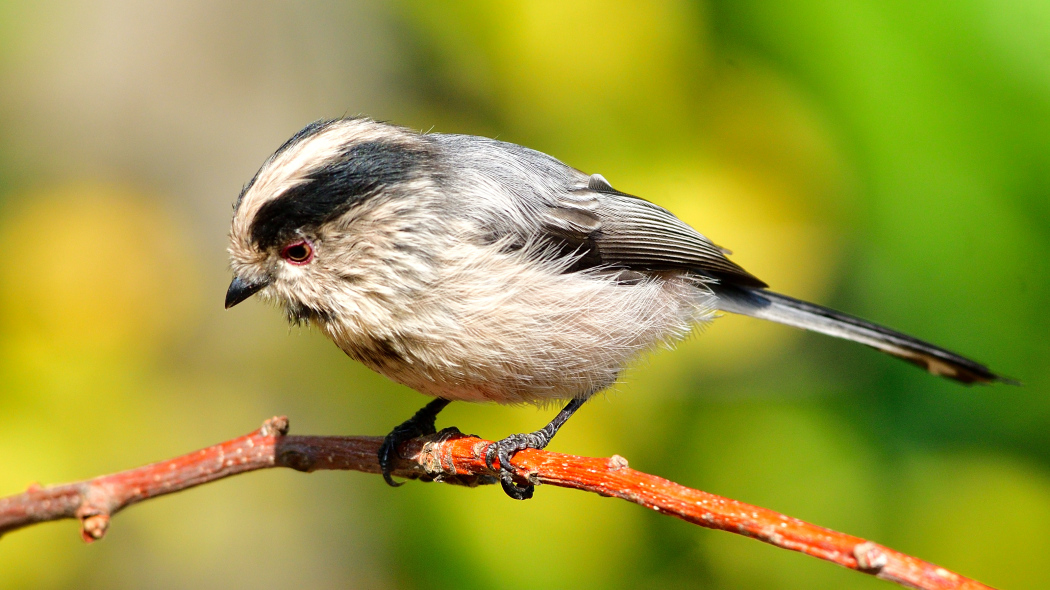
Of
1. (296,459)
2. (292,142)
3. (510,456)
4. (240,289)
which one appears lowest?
(296,459)

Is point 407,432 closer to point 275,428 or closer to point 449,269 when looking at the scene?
point 275,428

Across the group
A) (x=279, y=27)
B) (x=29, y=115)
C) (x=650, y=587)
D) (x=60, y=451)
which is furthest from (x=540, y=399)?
(x=29, y=115)

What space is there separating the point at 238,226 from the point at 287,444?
2.00 ft

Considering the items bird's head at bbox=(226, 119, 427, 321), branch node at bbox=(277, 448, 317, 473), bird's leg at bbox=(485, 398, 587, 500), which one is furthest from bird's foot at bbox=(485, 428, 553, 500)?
bird's head at bbox=(226, 119, 427, 321)

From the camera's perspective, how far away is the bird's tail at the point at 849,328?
2172 millimetres

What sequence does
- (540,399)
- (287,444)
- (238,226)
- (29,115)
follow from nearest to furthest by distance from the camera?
(287,444), (238,226), (540,399), (29,115)

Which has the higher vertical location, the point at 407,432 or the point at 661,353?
the point at 661,353

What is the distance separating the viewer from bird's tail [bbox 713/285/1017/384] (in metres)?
2.17

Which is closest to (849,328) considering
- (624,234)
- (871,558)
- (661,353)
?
(661,353)

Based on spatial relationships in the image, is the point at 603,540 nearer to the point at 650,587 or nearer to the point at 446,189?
the point at 650,587

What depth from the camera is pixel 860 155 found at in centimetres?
229

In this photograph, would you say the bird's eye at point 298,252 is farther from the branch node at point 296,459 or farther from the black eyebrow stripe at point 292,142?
the branch node at point 296,459

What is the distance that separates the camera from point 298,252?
78.9 inches

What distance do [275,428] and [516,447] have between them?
621 millimetres
